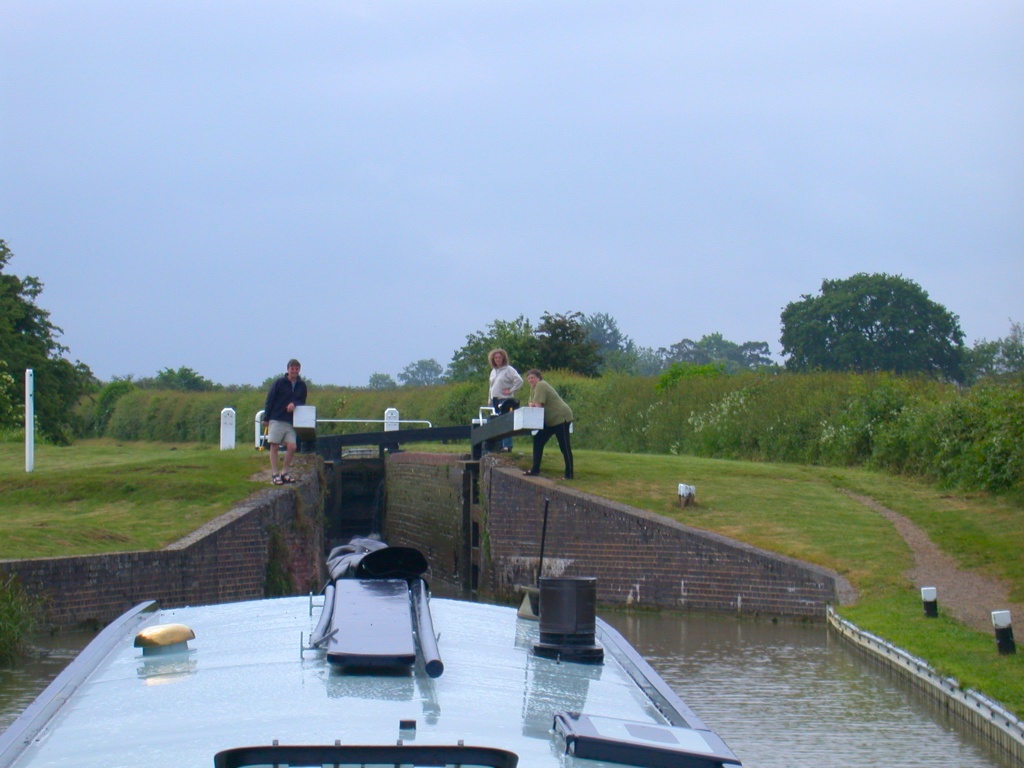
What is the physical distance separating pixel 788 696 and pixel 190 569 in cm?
647

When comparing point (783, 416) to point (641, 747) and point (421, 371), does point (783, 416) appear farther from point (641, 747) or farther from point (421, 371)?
point (421, 371)

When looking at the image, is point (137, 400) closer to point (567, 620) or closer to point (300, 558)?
point (300, 558)

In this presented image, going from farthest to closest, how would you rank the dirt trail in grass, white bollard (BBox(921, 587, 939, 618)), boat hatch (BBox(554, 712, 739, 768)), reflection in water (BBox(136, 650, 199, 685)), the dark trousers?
1. the dark trousers
2. the dirt trail in grass
3. white bollard (BBox(921, 587, 939, 618))
4. reflection in water (BBox(136, 650, 199, 685))
5. boat hatch (BBox(554, 712, 739, 768))

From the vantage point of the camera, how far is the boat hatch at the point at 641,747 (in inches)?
122

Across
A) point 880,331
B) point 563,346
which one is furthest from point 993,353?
point 563,346

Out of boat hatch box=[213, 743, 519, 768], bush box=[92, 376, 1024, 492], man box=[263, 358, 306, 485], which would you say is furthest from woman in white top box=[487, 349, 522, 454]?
boat hatch box=[213, 743, 519, 768]

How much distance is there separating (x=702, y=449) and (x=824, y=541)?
12.4 meters

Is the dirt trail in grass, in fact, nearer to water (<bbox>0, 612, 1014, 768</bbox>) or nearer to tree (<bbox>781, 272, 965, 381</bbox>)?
water (<bbox>0, 612, 1014, 768</bbox>)

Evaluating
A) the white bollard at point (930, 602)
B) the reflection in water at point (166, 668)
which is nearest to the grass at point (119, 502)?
the white bollard at point (930, 602)

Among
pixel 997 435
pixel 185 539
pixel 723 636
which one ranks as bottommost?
pixel 723 636

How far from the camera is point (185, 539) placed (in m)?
13.5

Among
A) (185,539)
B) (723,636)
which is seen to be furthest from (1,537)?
(723,636)

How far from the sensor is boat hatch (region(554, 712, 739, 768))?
3105 mm

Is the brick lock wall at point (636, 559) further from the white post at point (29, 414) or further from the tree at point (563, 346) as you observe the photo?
the tree at point (563, 346)
